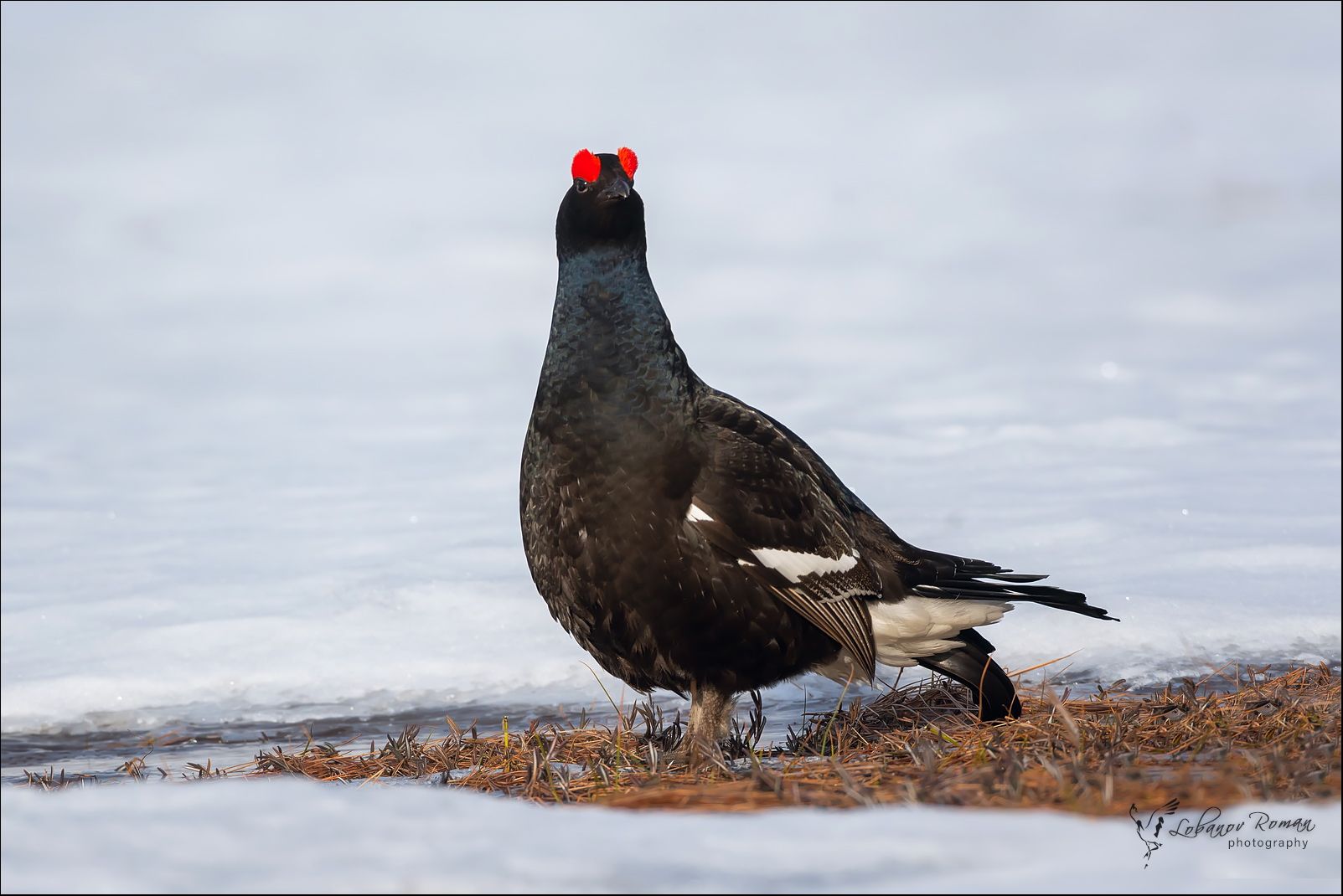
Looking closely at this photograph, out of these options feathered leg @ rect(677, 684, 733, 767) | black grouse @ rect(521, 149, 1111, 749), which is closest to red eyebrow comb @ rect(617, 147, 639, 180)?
black grouse @ rect(521, 149, 1111, 749)

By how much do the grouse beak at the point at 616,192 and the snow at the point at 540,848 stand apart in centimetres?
286

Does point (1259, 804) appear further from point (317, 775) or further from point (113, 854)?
point (317, 775)

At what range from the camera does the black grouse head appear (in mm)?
5254

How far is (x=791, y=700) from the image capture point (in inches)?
267

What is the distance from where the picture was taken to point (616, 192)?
5227 millimetres

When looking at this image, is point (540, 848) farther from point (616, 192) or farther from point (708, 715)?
point (616, 192)

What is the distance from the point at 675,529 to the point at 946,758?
4.45 feet

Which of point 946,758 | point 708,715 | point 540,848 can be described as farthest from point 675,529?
point 540,848

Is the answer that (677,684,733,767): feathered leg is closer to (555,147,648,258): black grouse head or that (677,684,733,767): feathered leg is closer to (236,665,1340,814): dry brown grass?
(236,665,1340,814): dry brown grass

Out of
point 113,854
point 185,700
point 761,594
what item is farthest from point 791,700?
point 113,854
